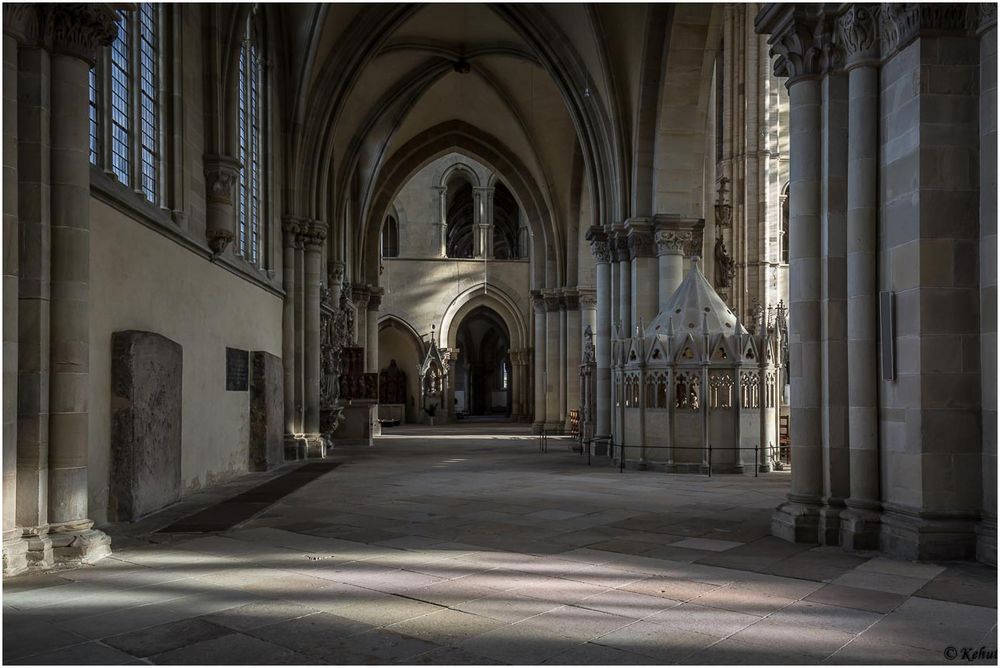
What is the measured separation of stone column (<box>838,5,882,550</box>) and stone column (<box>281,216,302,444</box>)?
13.9m

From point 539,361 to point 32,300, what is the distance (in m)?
26.5

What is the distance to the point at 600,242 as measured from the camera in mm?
21031

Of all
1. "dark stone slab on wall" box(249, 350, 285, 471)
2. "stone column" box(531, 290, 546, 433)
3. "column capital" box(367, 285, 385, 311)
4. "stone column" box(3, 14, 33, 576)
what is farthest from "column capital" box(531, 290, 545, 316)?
"stone column" box(3, 14, 33, 576)

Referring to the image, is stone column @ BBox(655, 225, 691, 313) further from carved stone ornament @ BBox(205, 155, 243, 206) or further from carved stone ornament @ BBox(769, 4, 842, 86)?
carved stone ornament @ BBox(769, 4, 842, 86)

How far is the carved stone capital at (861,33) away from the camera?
779cm

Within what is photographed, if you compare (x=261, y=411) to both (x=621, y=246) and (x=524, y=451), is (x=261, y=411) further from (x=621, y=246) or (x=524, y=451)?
(x=621, y=246)

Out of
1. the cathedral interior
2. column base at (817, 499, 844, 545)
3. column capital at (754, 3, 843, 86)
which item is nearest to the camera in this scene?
the cathedral interior

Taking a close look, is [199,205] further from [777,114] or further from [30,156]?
[777,114]

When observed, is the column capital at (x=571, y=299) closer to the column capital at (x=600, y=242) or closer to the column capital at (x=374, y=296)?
the column capital at (x=374, y=296)

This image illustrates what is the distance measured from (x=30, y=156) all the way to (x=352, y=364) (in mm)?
17523

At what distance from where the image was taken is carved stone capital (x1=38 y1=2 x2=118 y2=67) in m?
7.38

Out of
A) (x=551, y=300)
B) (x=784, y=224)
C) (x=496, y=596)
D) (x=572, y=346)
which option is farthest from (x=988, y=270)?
(x=784, y=224)

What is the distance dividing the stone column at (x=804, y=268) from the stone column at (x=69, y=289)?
6.18 meters

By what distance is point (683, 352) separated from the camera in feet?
51.0
